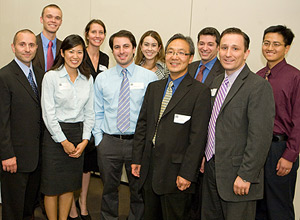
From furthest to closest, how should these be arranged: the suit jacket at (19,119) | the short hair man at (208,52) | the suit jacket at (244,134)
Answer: the short hair man at (208,52) → the suit jacket at (19,119) → the suit jacket at (244,134)

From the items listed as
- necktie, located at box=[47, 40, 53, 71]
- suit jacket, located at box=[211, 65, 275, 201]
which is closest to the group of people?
suit jacket, located at box=[211, 65, 275, 201]

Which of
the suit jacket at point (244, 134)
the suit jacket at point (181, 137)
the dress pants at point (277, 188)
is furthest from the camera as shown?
the dress pants at point (277, 188)

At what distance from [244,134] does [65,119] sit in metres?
1.58

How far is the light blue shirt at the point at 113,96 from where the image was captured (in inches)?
113

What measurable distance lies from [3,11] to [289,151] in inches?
224

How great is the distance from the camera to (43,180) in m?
2.80

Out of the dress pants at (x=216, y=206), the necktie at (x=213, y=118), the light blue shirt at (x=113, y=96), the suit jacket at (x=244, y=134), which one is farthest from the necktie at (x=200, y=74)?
the dress pants at (x=216, y=206)

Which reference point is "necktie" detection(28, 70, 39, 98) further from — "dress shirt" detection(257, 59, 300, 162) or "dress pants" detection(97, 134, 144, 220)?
"dress shirt" detection(257, 59, 300, 162)

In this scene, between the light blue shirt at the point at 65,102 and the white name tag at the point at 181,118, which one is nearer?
the white name tag at the point at 181,118

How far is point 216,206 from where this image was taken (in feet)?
7.95

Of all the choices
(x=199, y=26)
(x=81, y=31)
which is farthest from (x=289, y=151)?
(x=81, y=31)

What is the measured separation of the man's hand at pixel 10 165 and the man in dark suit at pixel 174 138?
111 cm

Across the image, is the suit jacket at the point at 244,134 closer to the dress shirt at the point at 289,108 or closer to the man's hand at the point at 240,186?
the man's hand at the point at 240,186

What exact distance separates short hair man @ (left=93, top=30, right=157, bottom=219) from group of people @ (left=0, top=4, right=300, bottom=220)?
0.4 inches
